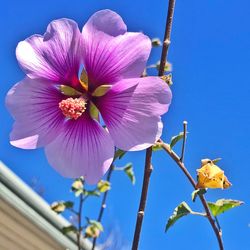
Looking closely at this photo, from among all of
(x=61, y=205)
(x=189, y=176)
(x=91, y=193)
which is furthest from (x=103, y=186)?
(x=189, y=176)

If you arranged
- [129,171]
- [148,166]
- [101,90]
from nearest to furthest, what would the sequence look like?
1. [148,166]
2. [101,90]
3. [129,171]

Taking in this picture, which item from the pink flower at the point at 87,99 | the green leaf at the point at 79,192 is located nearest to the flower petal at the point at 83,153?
the pink flower at the point at 87,99

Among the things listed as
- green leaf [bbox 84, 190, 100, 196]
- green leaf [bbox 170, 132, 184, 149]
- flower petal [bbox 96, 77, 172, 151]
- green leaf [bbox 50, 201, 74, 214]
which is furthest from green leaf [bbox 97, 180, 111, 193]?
flower petal [bbox 96, 77, 172, 151]

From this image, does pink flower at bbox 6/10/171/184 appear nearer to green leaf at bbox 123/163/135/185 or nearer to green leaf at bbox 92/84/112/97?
green leaf at bbox 92/84/112/97

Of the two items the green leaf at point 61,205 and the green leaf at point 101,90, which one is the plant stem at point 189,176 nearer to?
the green leaf at point 101,90

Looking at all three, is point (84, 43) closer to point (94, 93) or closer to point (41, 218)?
point (94, 93)

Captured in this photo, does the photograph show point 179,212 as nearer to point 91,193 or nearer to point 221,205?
point 221,205

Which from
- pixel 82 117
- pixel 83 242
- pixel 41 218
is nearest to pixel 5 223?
pixel 41 218
